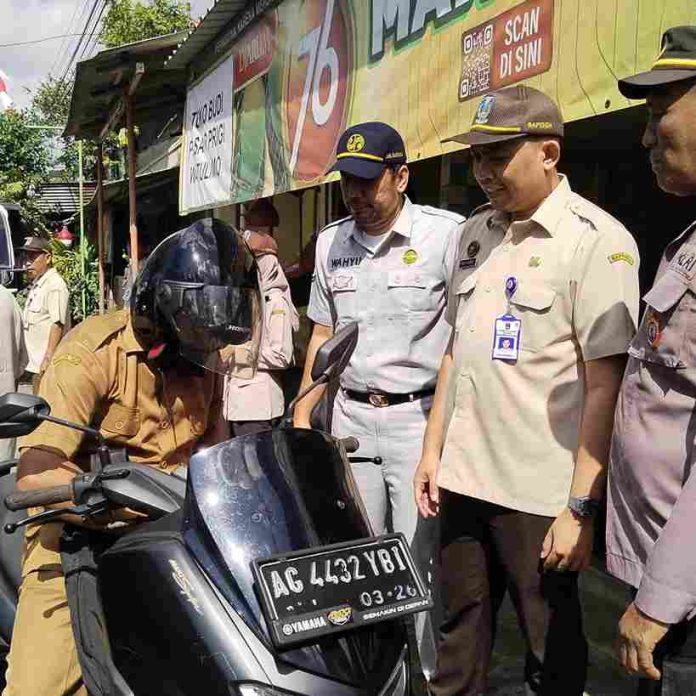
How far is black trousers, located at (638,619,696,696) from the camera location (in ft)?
5.10

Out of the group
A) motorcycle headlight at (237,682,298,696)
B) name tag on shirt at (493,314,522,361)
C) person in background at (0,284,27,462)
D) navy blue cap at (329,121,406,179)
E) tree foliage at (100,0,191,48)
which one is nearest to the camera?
motorcycle headlight at (237,682,298,696)

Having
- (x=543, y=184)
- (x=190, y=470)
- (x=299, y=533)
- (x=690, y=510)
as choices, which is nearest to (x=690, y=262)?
(x=690, y=510)

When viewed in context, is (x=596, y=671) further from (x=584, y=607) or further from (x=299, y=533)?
(x=299, y=533)

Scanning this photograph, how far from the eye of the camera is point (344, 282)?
2.92m

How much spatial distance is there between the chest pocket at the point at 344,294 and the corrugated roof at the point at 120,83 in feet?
18.9

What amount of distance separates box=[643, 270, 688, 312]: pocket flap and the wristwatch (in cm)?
54

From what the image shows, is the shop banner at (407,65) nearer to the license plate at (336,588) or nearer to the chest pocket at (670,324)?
the chest pocket at (670,324)

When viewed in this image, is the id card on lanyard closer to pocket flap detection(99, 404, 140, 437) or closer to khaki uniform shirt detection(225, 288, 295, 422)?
pocket flap detection(99, 404, 140, 437)

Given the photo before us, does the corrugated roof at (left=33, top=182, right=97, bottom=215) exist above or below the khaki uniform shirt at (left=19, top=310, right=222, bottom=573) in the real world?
above

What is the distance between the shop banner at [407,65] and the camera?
2.48m

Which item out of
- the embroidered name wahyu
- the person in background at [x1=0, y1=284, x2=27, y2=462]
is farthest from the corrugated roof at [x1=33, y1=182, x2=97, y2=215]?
the embroidered name wahyu

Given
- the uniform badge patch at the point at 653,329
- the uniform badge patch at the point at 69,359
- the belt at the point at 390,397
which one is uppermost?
the uniform badge patch at the point at 653,329

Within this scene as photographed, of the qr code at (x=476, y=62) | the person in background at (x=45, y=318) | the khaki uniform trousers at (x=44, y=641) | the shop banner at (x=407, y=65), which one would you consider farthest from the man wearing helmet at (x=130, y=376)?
the person in background at (x=45, y=318)

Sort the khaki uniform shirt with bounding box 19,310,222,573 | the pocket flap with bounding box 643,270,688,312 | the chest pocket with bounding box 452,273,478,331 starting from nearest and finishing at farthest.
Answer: the pocket flap with bounding box 643,270,688,312, the khaki uniform shirt with bounding box 19,310,222,573, the chest pocket with bounding box 452,273,478,331
